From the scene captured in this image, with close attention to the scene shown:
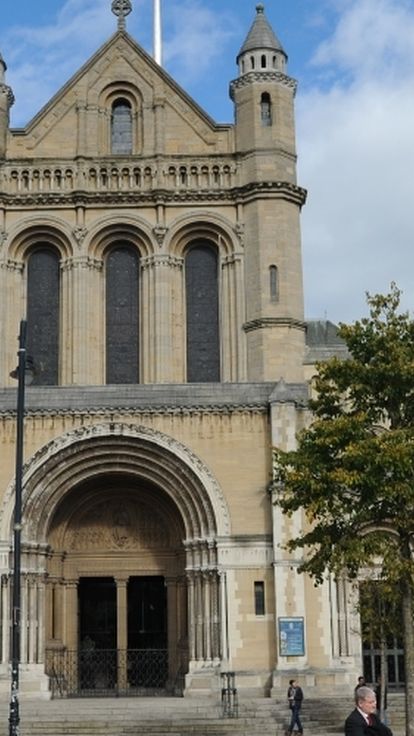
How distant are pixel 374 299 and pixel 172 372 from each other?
14.1m

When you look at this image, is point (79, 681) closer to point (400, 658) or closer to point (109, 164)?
point (400, 658)

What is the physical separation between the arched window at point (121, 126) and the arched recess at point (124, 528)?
1343 centimetres

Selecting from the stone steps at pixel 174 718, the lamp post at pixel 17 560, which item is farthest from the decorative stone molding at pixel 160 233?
the lamp post at pixel 17 560

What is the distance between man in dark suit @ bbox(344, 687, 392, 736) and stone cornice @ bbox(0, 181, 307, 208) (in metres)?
28.4

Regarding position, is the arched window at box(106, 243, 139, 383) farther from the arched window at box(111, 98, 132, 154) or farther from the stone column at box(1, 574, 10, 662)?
the stone column at box(1, 574, 10, 662)

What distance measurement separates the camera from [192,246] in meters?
37.3

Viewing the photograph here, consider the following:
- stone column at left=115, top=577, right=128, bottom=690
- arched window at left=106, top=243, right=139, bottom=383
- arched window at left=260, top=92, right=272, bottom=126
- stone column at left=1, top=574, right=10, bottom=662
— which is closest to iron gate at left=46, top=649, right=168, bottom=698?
stone column at left=115, top=577, right=128, bottom=690

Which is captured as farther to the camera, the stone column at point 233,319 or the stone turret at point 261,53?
the stone turret at point 261,53

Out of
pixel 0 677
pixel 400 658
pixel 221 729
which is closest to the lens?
pixel 221 729

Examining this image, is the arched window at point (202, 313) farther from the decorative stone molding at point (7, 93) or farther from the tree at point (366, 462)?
the tree at point (366, 462)

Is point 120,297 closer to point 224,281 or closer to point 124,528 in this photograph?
point 224,281

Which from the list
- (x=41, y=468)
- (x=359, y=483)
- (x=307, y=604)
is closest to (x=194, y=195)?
(x=41, y=468)

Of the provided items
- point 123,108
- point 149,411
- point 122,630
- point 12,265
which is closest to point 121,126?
point 123,108

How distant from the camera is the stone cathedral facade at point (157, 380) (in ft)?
92.2
